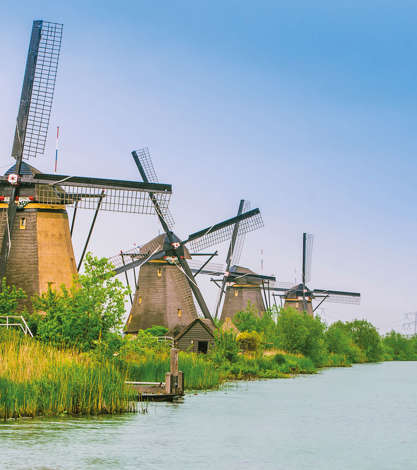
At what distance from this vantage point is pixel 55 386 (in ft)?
63.2

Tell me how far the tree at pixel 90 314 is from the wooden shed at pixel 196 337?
64.2 ft

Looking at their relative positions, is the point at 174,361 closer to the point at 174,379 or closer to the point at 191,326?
the point at 174,379

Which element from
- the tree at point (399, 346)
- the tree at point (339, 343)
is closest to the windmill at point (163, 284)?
the tree at point (339, 343)

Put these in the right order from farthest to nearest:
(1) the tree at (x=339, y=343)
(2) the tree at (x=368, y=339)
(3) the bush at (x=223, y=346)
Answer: (2) the tree at (x=368, y=339) < (1) the tree at (x=339, y=343) < (3) the bush at (x=223, y=346)

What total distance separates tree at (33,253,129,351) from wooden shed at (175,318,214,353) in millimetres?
19556

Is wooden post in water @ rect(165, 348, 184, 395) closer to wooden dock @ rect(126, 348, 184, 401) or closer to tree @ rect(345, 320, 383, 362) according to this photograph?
wooden dock @ rect(126, 348, 184, 401)

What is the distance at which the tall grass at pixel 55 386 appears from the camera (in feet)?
61.1

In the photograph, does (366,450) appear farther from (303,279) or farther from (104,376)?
(303,279)

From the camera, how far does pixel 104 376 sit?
20.2 meters

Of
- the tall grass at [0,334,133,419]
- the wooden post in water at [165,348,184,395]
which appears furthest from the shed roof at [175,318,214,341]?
the tall grass at [0,334,133,419]

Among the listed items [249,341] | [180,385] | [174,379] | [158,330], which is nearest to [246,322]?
[249,341]

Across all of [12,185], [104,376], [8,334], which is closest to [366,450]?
[104,376]

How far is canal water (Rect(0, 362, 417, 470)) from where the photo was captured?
605 inches

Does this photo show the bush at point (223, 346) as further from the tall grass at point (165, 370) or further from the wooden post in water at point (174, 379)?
the wooden post in water at point (174, 379)
